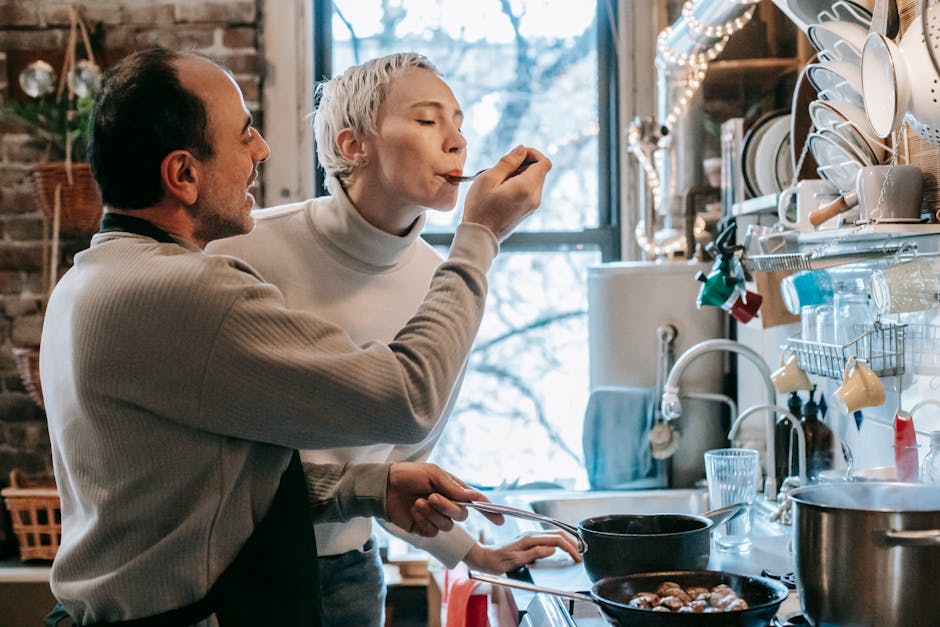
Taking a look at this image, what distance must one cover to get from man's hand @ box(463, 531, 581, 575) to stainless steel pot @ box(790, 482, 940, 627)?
0.41 m

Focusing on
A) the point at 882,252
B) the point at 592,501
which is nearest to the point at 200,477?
the point at 882,252

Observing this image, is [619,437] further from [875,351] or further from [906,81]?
[906,81]

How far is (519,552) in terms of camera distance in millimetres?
1536

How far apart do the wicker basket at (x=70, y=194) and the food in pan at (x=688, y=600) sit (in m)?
2.02

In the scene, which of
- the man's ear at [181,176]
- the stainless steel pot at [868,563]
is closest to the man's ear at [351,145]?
the man's ear at [181,176]

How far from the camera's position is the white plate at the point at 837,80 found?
60.9 inches

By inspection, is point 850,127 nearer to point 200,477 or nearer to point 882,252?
point 882,252

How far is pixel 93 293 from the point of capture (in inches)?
40.1

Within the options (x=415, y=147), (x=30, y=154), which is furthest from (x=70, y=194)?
(x=415, y=147)

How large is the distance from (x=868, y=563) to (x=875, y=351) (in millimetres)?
649

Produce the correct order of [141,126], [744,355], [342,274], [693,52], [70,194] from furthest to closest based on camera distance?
[70,194] < [693,52] < [744,355] < [342,274] < [141,126]

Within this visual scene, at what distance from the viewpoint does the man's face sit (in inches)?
44.2

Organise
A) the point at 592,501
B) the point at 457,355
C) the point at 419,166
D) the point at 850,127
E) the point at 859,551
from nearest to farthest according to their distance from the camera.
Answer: the point at 859,551
the point at 457,355
the point at 419,166
the point at 850,127
the point at 592,501

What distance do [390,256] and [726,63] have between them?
1.31 metres
